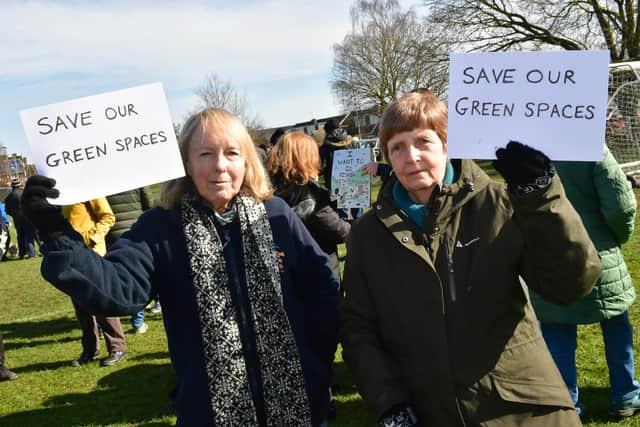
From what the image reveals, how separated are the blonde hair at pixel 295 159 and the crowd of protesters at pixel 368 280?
175 cm

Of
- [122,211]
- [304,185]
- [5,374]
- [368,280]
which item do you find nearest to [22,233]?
[5,374]

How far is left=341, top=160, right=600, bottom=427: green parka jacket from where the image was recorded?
184 centimetres

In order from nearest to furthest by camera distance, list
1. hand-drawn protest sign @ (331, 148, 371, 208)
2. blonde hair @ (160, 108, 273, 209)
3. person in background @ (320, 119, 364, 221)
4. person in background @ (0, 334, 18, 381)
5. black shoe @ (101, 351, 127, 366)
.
Answer: blonde hair @ (160, 108, 273, 209), hand-drawn protest sign @ (331, 148, 371, 208), person in background @ (0, 334, 18, 381), black shoe @ (101, 351, 127, 366), person in background @ (320, 119, 364, 221)

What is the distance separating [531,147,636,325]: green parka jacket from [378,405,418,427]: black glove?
1691 millimetres

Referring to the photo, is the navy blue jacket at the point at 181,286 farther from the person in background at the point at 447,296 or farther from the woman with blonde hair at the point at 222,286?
the person in background at the point at 447,296

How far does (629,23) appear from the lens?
19469 mm

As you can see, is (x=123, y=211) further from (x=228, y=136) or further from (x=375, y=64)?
(x=375, y=64)

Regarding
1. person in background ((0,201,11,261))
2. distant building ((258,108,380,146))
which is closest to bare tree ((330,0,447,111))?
distant building ((258,108,380,146))

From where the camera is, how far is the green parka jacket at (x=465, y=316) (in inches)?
72.5

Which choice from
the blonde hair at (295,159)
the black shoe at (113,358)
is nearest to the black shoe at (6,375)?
the black shoe at (113,358)

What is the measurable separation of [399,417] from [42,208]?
1386 millimetres

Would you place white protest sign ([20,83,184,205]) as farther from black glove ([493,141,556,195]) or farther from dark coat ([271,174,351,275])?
dark coat ([271,174,351,275])

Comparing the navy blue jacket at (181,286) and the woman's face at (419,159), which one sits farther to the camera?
the woman's face at (419,159)

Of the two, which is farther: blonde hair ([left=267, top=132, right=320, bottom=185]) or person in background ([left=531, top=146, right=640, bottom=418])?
blonde hair ([left=267, top=132, right=320, bottom=185])
